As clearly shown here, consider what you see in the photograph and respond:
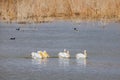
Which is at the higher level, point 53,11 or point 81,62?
point 81,62

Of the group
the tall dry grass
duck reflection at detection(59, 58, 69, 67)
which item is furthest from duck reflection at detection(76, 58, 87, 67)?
the tall dry grass

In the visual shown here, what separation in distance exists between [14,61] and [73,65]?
4.89m

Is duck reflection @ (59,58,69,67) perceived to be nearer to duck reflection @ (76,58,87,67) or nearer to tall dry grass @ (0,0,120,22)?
duck reflection @ (76,58,87,67)

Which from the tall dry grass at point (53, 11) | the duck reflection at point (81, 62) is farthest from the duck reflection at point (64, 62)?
the tall dry grass at point (53, 11)

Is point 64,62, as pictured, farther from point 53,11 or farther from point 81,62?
point 53,11

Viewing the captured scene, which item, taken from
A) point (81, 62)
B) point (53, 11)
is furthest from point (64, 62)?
point (53, 11)

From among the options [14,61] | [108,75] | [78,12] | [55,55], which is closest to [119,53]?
[55,55]

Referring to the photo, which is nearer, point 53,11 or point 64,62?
point 64,62

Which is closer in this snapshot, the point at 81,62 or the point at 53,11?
the point at 81,62

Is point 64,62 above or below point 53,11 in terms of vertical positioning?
above

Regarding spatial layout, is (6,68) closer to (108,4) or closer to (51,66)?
(51,66)

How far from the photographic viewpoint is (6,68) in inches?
1677

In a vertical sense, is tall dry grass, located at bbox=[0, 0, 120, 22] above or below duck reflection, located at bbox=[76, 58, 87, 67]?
below

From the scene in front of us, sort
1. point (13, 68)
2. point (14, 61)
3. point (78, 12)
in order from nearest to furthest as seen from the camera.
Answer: point (13, 68), point (14, 61), point (78, 12)
